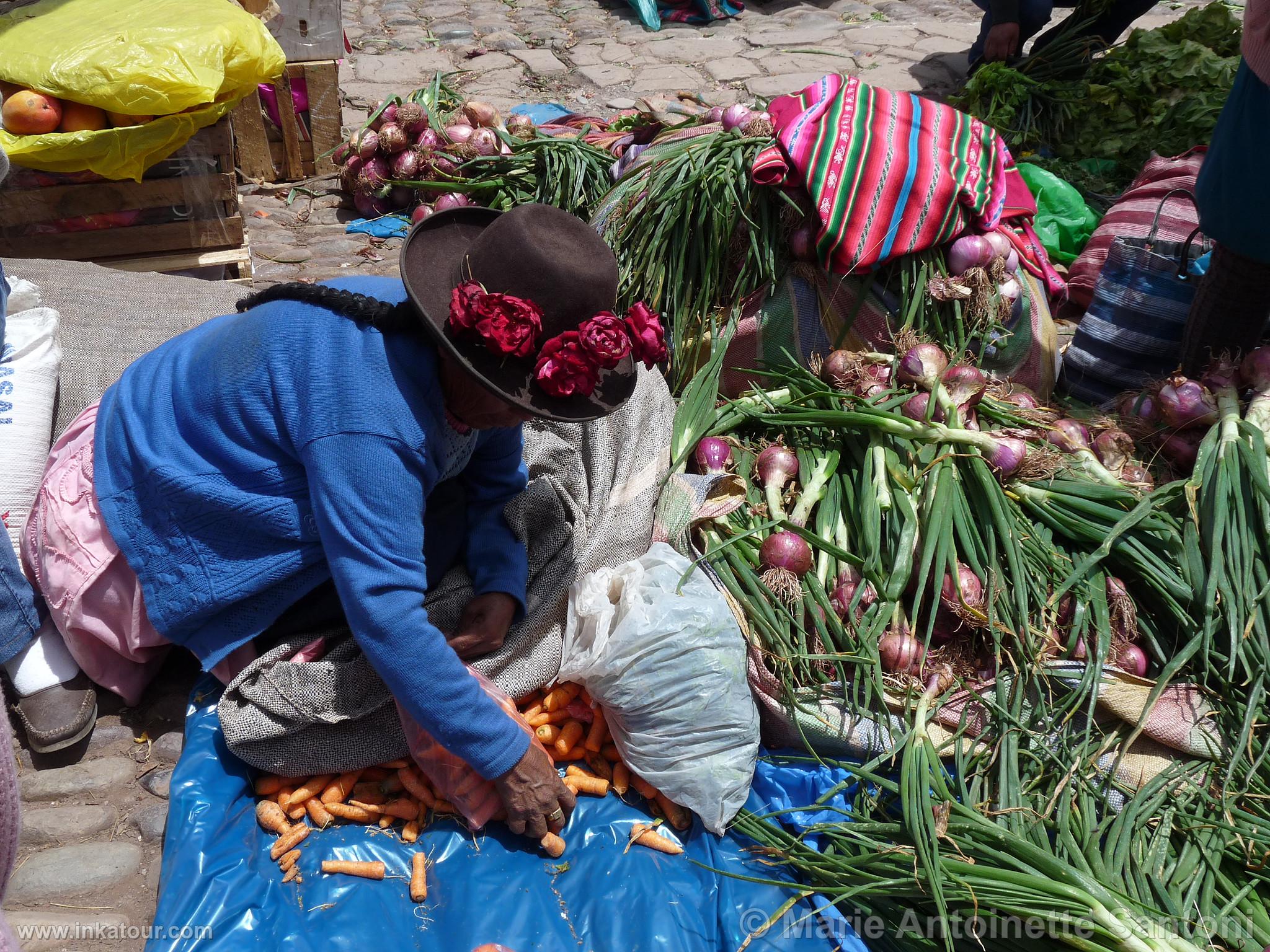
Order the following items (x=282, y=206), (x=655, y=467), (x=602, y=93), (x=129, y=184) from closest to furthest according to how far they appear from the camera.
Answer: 1. (x=655, y=467)
2. (x=129, y=184)
3. (x=282, y=206)
4. (x=602, y=93)

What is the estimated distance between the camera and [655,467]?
8.07ft

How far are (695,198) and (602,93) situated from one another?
10.1ft

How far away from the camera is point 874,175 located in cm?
273

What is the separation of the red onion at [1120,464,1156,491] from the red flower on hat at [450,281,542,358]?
1607mm

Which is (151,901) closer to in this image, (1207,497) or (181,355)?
(181,355)

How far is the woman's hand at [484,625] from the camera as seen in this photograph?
1.99 m

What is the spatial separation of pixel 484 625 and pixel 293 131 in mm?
3265

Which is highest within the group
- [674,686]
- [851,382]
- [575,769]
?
[851,382]

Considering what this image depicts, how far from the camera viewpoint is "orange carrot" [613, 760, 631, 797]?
2.02 meters

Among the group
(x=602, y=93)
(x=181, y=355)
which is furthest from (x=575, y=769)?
(x=602, y=93)

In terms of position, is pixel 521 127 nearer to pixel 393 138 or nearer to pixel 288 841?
pixel 393 138

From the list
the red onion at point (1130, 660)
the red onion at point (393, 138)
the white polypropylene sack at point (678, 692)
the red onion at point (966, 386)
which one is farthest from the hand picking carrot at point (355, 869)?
the red onion at point (393, 138)

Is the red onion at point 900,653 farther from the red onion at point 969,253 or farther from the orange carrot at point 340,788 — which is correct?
the red onion at point 969,253

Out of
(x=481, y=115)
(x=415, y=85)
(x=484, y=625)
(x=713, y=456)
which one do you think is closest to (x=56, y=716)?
(x=484, y=625)
